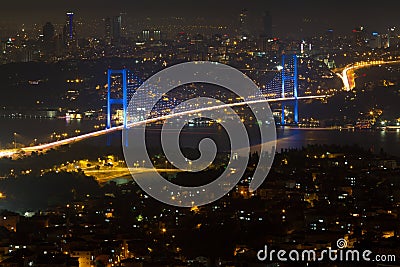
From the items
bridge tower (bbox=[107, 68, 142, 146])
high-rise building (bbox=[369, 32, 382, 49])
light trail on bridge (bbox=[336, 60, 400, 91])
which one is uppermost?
high-rise building (bbox=[369, 32, 382, 49])

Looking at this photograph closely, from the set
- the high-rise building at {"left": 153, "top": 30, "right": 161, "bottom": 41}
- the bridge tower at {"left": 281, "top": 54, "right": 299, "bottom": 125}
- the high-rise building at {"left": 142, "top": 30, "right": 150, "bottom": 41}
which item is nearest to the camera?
the bridge tower at {"left": 281, "top": 54, "right": 299, "bottom": 125}

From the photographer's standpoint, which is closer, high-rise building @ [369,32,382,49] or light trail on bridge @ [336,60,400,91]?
light trail on bridge @ [336,60,400,91]

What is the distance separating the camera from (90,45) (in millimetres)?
25906

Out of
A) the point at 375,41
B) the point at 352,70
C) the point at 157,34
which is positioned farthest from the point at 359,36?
the point at 157,34

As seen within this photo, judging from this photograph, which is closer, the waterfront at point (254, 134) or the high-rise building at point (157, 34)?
the waterfront at point (254, 134)

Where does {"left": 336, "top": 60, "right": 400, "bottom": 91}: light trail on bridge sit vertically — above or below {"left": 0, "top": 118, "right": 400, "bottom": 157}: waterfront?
above

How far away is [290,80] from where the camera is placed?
78.9ft

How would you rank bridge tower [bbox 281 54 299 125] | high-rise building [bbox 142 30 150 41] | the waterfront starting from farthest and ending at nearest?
high-rise building [bbox 142 30 150 41]
bridge tower [bbox 281 54 299 125]
the waterfront

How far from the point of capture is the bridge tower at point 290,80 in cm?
2141

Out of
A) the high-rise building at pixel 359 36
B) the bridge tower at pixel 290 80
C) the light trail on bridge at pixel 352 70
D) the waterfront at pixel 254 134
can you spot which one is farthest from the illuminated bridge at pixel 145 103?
the high-rise building at pixel 359 36

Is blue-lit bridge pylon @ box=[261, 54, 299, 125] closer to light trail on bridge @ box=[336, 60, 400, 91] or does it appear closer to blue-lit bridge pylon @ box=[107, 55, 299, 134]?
blue-lit bridge pylon @ box=[107, 55, 299, 134]

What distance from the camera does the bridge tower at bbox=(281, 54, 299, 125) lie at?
843 inches

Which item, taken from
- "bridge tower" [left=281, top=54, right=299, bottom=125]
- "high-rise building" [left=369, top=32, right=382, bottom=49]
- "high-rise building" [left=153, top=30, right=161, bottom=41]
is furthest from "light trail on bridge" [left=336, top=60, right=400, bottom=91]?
"high-rise building" [left=153, top=30, right=161, bottom=41]

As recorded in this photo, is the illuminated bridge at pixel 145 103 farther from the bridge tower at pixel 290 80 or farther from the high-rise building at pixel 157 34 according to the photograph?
the high-rise building at pixel 157 34
